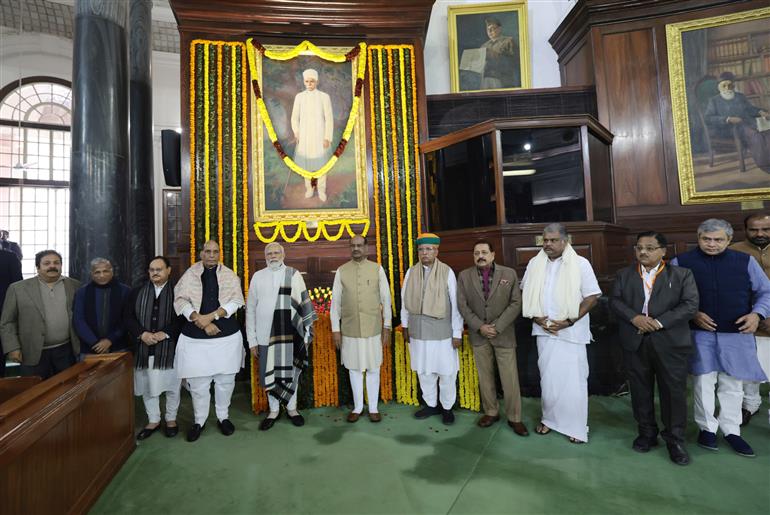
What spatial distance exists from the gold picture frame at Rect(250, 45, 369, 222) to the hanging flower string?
5 cm

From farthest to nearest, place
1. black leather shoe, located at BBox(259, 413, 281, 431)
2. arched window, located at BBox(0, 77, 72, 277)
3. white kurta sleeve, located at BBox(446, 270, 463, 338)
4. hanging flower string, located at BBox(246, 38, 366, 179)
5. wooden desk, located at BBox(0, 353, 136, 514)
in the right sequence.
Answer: arched window, located at BBox(0, 77, 72, 277)
hanging flower string, located at BBox(246, 38, 366, 179)
white kurta sleeve, located at BBox(446, 270, 463, 338)
black leather shoe, located at BBox(259, 413, 281, 431)
wooden desk, located at BBox(0, 353, 136, 514)

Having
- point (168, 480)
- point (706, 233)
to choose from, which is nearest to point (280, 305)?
point (168, 480)

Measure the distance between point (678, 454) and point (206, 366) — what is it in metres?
3.43

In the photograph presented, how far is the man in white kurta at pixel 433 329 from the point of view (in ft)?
11.6

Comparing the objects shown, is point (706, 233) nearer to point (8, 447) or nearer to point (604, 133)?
point (604, 133)

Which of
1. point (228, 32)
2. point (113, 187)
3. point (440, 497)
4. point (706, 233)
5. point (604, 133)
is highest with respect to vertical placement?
point (228, 32)

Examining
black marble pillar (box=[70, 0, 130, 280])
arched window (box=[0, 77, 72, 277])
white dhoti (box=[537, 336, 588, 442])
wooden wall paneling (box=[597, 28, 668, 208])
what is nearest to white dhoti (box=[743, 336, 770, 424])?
white dhoti (box=[537, 336, 588, 442])

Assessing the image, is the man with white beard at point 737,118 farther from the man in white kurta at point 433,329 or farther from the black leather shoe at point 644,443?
the man in white kurta at point 433,329

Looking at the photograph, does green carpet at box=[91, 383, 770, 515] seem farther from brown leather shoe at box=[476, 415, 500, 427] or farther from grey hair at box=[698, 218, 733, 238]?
grey hair at box=[698, 218, 733, 238]

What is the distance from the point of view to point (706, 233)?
2887 millimetres

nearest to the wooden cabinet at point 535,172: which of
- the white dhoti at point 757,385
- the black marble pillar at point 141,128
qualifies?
the white dhoti at point 757,385

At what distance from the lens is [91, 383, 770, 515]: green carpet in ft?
7.61

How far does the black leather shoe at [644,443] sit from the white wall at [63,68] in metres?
9.09

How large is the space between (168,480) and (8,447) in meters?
1.26
